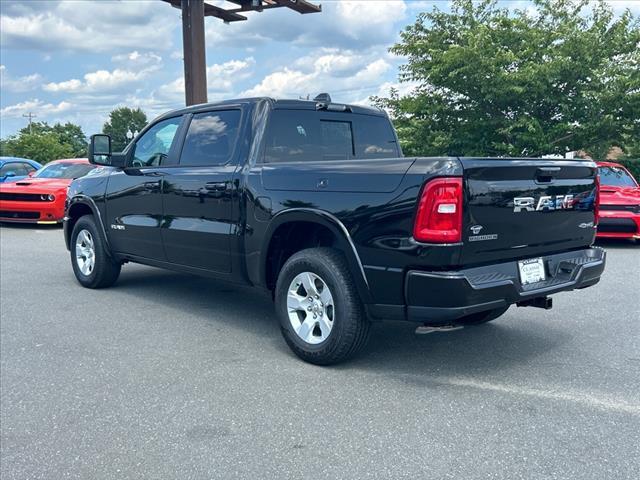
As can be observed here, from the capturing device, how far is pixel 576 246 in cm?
441

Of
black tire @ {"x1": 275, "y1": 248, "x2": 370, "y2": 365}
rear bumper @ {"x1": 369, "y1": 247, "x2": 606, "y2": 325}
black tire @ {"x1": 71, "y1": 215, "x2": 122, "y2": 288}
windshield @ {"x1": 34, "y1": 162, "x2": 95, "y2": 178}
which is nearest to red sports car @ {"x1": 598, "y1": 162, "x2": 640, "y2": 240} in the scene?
rear bumper @ {"x1": 369, "y1": 247, "x2": 606, "y2": 325}

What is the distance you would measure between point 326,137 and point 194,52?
1035 centimetres

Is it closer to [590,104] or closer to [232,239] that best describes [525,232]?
[232,239]

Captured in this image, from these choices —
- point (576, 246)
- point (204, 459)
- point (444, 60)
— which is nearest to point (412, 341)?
point (576, 246)

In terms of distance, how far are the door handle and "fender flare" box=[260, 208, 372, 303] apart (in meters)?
0.65

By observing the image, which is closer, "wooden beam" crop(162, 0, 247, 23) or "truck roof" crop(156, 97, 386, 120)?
"truck roof" crop(156, 97, 386, 120)

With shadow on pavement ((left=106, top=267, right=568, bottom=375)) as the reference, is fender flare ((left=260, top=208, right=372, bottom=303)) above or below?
above

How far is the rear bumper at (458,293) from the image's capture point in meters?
3.57

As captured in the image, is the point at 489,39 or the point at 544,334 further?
the point at 489,39

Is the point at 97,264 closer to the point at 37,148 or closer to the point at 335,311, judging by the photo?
the point at 335,311

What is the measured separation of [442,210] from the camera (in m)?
3.53

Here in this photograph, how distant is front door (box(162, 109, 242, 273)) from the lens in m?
4.96

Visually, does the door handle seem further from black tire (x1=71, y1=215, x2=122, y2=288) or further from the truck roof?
black tire (x1=71, y1=215, x2=122, y2=288)

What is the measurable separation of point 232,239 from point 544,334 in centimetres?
266
